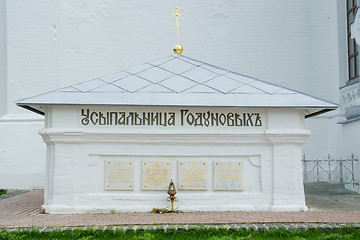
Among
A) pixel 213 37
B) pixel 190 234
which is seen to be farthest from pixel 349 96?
pixel 190 234

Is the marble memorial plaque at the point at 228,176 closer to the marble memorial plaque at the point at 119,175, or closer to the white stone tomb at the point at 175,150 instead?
the white stone tomb at the point at 175,150

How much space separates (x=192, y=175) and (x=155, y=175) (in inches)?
24.1

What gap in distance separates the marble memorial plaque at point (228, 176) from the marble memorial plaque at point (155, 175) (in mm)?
801

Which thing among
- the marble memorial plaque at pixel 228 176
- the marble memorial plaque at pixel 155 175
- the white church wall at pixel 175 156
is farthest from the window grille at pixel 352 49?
the marble memorial plaque at pixel 155 175

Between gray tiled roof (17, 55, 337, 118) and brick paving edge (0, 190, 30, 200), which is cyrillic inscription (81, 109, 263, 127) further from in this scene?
brick paving edge (0, 190, 30, 200)

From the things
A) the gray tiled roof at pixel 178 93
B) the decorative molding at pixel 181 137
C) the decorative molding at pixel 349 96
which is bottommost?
the decorative molding at pixel 181 137

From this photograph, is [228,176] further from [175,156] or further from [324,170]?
[324,170]

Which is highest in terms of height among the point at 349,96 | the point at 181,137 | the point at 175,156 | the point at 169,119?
the point at 349,96

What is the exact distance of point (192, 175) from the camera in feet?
25.2

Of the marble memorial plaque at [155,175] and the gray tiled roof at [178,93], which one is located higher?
the gray tiled roof at [178,93]

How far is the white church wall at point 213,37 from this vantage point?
44.7 feet

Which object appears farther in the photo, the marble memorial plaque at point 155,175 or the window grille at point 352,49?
the window grille at point 352,49

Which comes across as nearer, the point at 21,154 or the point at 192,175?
the point at 192,175

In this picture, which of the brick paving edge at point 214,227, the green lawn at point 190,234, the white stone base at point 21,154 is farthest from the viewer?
the white stone base at point 21,154
